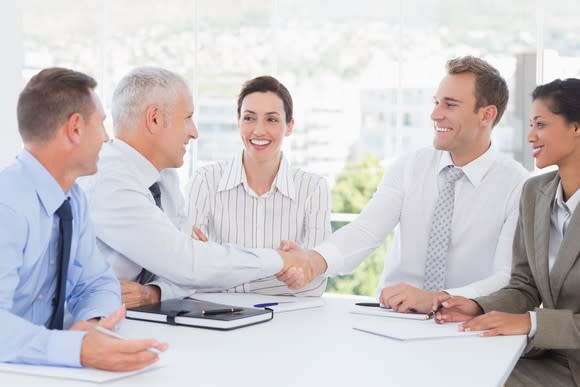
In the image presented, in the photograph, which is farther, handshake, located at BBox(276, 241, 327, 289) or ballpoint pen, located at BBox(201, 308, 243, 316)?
handshake, located at BBox(276, 241, 327, 289)

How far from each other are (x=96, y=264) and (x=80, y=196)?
21 cm

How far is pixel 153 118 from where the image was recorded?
3.01m

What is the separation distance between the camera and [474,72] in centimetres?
351

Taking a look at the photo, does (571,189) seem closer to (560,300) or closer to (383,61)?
(560,300)

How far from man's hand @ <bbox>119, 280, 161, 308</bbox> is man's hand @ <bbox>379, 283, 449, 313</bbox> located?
30.5 inches

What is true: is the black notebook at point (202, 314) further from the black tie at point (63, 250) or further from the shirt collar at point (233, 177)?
the shirt collar at point (233, 177)

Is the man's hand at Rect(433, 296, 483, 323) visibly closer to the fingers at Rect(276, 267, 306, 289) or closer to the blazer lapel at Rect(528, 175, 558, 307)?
the blazer lapel at Rect(528, 175, 558, 307)

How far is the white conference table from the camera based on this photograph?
1909 mm

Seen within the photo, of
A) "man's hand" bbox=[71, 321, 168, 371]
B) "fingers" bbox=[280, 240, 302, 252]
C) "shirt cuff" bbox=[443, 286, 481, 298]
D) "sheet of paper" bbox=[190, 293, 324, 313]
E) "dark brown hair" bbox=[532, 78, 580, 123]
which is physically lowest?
"sheet of paper" bbox=[190, 293, 324, 313]

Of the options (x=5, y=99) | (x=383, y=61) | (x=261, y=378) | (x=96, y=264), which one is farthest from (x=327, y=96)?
(x=261, y=378)

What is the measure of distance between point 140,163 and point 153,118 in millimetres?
175

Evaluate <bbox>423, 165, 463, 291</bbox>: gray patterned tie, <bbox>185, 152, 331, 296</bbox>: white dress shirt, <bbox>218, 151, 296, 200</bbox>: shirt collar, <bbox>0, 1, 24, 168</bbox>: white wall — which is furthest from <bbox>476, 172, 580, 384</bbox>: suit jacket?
<bbox>0, 1, 24, 168</bbox>: white wall

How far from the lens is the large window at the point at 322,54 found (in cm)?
677

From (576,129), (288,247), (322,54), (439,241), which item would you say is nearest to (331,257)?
(288,247)
